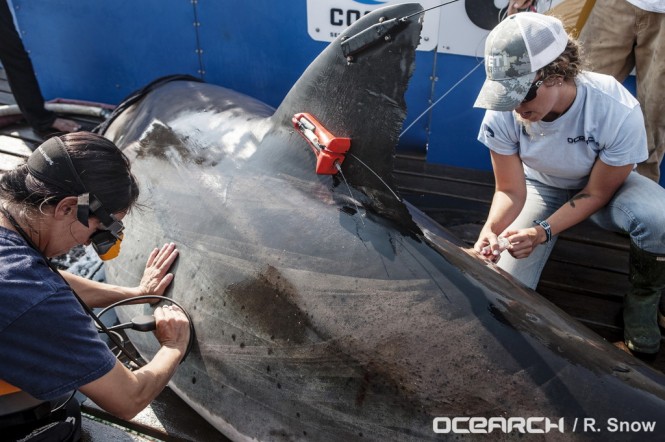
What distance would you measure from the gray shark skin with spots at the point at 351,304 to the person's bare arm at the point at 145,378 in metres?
0.10

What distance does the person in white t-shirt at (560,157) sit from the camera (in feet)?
8.48

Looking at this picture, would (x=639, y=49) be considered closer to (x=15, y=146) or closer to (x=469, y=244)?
(x=469, y=244)

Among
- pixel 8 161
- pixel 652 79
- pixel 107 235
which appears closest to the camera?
pixel 107 235

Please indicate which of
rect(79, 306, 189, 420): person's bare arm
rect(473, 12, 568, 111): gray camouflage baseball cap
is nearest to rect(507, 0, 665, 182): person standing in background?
rect(473, 12, 568, 111): gray camouflage baseball cap

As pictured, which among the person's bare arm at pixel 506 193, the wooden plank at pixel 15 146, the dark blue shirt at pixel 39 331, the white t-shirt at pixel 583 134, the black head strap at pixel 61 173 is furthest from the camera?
the wooden plank at pixel 15 146

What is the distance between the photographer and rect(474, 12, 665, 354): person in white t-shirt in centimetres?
259

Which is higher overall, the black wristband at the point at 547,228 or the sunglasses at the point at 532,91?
the sunglasses at the point at 532,91

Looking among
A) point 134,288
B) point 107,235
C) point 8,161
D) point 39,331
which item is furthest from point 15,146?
point 39,331

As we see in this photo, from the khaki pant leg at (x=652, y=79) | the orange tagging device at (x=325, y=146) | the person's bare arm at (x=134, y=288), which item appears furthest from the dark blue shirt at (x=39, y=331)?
the khaki pant leg at (x=652, y=79)

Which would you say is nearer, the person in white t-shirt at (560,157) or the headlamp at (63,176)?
the headlamp at (63,176)

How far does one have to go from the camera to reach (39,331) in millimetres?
1797

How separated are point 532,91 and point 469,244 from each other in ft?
4.76

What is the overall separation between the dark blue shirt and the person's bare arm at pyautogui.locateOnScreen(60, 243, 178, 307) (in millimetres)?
778

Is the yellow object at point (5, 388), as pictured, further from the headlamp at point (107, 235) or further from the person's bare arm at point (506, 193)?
the person's bare arm at point (506, 193)
